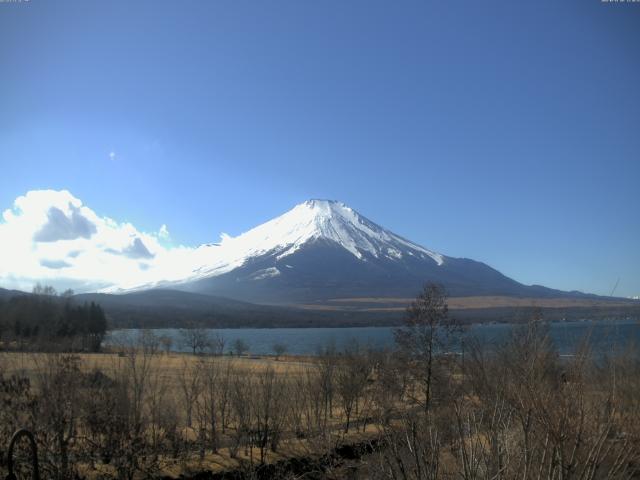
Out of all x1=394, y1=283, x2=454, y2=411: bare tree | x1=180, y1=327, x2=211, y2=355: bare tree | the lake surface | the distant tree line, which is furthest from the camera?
x1=180, y1=327, x2=211, y2=355: bare tree

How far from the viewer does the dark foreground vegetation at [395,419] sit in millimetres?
4758

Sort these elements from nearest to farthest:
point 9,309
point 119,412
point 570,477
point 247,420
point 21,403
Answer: point 570,477 → point 21,403 → point 119,412 → point 247,420 → point 9,309

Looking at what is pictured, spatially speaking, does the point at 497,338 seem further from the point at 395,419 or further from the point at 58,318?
the point at 58,318

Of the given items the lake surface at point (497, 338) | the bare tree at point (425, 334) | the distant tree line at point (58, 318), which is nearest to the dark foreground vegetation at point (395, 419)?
the bare tree at point (425, 334)

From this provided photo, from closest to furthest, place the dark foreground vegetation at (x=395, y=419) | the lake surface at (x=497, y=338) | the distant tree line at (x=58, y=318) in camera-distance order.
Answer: the dark foreground vegetation at (x=395, y=419), the lake surface at (x=497, y=338), the distant tree line at (x=58, y=318)

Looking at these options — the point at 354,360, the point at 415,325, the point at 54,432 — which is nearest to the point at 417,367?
the point at 415,325

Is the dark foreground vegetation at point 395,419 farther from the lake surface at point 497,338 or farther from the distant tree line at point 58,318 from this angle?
the distant tree line at point 58,318

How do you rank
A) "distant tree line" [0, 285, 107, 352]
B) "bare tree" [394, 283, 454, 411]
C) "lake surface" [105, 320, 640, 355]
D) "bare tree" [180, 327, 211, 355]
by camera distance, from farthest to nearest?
1. "bare tree" [180, 327, 211, 355]
2. "distant tree line" [0, 285, 107, 352]
3. "bare tree" [394, 283, 454, 411]
4. "lake surface" [105, 320, 640, 355]

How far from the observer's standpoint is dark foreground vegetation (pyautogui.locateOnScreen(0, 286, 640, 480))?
187 inches

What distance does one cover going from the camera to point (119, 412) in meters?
15.0

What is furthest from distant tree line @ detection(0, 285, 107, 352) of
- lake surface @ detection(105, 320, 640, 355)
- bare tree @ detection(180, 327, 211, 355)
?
bare tree @ detection(180, 327, 211, 355)

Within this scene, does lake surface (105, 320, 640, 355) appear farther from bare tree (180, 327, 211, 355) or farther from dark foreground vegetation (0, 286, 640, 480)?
bare tree (180, 327, 211, 355)

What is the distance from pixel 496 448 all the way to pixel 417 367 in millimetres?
21540

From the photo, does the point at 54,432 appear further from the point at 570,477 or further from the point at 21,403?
the point at 570,477
